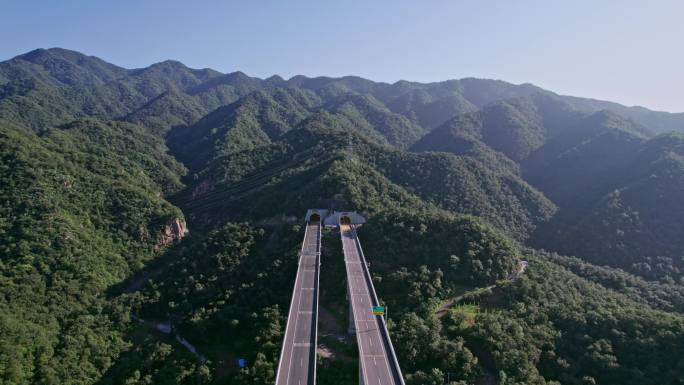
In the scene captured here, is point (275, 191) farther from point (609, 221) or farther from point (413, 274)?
point (609, 221)

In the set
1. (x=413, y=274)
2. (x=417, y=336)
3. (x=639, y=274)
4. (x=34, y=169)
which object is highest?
(x=34, y=169)

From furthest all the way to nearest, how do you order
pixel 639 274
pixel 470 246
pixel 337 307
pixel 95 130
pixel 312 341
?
1. pixel 95 130
2. pixel 639 274
3. pixel 470 246
4. pixel 337 307
5. pixel 312 341

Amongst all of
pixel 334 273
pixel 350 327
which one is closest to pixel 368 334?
pixel 350 327

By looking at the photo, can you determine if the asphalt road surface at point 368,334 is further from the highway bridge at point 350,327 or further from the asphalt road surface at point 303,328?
the asphalt road surface at point 303,328

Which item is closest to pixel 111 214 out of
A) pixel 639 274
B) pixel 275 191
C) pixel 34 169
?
pixel 34 169

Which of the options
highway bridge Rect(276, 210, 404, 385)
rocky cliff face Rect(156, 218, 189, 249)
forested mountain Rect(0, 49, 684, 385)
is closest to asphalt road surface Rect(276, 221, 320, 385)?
highway bridge Rect(276, 210, 404, 385)

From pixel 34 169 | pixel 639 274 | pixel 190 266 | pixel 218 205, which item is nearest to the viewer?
pixel 190 266

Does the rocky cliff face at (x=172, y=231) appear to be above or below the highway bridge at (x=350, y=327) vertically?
above

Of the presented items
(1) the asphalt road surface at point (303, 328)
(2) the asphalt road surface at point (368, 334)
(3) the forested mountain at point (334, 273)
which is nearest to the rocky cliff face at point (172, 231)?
(3) the forested mountain at point (334, 273)
